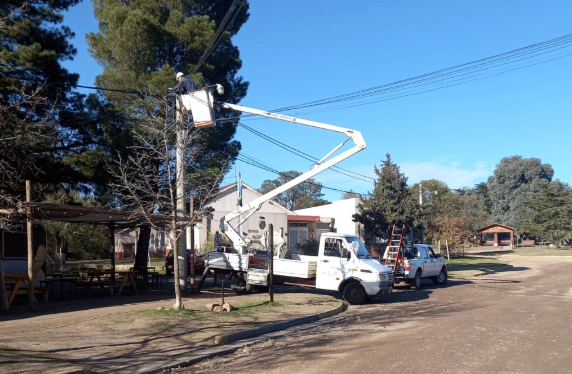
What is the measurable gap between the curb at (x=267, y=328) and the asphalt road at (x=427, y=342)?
0.50 meters

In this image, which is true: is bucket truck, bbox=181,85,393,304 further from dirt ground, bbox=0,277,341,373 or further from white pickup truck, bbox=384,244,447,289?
white pickup truck, bbox=384,244,447,289

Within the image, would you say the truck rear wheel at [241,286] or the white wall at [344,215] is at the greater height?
the white wall at [344,215]

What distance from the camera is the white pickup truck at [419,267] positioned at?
2366cm

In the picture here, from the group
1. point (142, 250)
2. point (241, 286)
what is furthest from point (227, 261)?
point (142, 250)

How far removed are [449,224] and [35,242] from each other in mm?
37759

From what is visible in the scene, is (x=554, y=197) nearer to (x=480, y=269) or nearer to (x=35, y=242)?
(x=480, y=269)

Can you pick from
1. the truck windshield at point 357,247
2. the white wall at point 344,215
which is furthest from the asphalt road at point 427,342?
the white wall at point 344,215

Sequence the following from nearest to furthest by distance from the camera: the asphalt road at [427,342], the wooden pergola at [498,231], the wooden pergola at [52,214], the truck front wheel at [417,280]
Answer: the asphalt road at [427,342], the wooden pergola at [52,214], the truck front wheel at [417,280], the wooden pergola at [498,231]

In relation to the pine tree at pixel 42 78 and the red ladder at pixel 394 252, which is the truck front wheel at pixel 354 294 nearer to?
the red ladder at pixel 394 252

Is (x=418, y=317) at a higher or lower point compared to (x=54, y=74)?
lower

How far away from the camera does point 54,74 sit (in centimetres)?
1728

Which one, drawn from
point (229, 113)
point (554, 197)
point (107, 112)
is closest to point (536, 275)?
point (229, 113)

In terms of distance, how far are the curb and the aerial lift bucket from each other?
25.3 ft

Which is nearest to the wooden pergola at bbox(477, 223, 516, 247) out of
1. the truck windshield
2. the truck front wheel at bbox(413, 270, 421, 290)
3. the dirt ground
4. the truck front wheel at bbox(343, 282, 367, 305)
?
the truck front wheel at bbox(413, 270, 421, 290)
